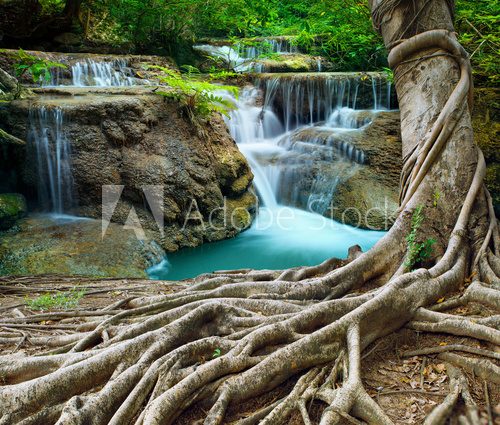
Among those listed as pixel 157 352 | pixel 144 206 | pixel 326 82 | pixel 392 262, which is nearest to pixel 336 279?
pixel 392 262

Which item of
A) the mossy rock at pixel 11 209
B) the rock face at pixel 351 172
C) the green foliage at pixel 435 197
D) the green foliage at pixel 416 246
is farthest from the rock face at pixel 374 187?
the mossy rock at pixel 11 209

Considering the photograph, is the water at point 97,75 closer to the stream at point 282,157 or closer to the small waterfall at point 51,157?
the stream at point 282,157

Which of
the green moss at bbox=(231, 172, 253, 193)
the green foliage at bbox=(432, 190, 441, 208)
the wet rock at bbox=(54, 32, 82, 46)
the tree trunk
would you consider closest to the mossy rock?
the green moss at bbox=(231, 172, 253, 193)

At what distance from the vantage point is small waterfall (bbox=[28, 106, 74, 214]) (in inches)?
294

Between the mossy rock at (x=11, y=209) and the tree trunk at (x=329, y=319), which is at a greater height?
the tree trunk at (x=329, y=319)

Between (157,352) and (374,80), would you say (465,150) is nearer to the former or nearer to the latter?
(157,352)

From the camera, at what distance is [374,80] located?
1168 centimetres

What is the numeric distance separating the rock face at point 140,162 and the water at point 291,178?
585 mm

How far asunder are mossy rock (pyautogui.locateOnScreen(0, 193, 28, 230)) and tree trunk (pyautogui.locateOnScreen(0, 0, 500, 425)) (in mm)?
4190

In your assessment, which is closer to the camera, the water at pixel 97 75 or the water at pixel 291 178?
the water at pixel 291 178

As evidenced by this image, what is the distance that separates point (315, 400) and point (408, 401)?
Result: 0.50 meters

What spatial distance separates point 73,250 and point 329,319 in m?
5.16

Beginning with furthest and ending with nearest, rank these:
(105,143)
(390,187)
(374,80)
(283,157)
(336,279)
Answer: (374,80) → (283,157) → (390,187) → (105,143) → (336,279)

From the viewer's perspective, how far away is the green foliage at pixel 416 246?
11.1 ft
